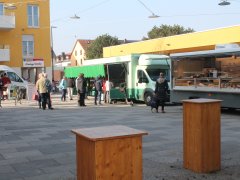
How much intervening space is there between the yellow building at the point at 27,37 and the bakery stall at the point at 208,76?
27.1 m

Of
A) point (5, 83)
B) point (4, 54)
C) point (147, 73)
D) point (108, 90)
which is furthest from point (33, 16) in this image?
point (147, 73)

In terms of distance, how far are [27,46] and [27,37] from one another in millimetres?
954

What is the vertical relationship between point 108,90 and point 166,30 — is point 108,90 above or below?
below

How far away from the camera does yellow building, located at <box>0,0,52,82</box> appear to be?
142 feet

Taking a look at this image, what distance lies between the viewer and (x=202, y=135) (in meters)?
6.90

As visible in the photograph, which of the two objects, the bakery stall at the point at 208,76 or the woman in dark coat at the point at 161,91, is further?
the woman in dark coat at the point at 161,91

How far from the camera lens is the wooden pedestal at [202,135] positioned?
6.91 meters

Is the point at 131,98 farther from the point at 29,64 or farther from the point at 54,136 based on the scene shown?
the point at 29,64

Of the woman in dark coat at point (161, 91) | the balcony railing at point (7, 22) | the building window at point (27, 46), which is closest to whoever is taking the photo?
the woman in dark coat at point (161, 91)

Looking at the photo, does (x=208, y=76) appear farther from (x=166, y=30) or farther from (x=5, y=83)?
(x=166, y=30)

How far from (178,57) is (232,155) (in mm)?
11217

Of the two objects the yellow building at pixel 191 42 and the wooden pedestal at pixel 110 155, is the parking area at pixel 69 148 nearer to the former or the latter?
the wooden pedestal at pixel 110 155

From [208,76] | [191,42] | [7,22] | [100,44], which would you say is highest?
[100,44]

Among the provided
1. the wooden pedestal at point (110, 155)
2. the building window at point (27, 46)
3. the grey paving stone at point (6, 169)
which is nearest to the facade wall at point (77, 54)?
the building window at point (27, 46)
